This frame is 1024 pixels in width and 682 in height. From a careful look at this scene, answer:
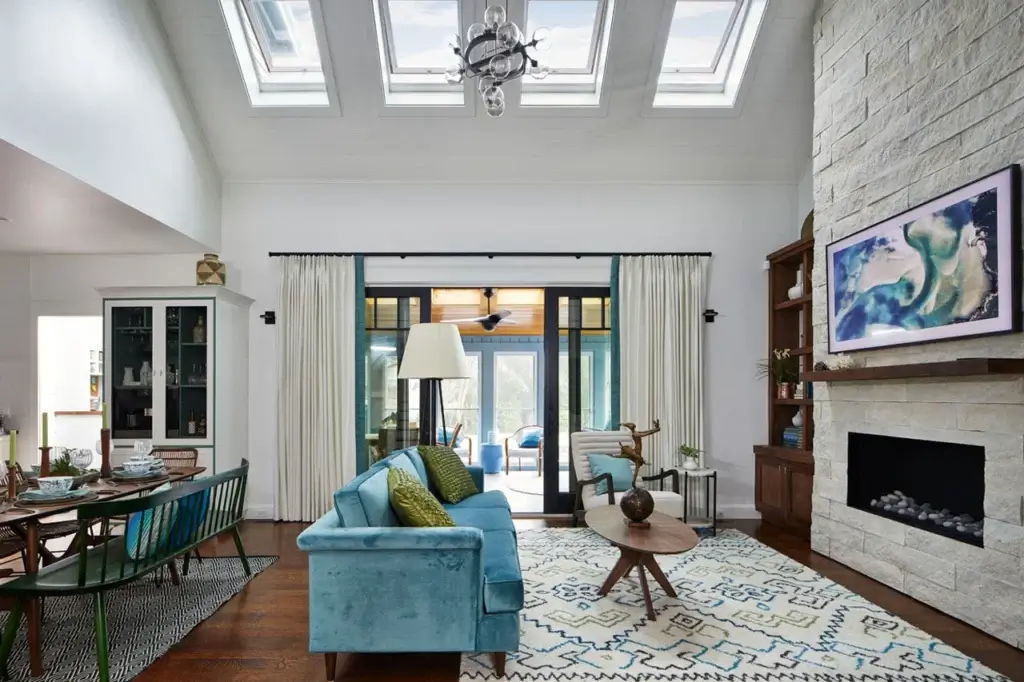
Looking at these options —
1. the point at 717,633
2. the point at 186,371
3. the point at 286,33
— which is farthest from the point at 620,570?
the point at 286,33

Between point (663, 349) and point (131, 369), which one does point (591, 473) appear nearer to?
point (663, 349)

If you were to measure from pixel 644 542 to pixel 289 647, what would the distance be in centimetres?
182

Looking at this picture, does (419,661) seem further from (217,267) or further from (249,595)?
(217,267)

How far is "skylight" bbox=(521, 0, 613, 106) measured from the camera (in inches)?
177

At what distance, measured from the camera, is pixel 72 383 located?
6.74m

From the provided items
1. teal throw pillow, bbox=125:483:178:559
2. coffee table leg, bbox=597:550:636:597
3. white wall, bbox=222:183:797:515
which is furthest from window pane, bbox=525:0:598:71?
teal throw pillow, bbox=125:483:178:559

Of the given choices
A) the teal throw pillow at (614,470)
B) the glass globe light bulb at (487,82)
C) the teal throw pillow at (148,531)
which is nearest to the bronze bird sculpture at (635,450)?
the teal throw pillow at (614,470)

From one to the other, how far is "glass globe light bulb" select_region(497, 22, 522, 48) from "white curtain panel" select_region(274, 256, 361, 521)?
9.57 ft

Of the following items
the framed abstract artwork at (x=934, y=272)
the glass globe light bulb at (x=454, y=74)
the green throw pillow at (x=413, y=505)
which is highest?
the glass globe light bulb at (x=454, y=74)

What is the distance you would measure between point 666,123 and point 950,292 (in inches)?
106

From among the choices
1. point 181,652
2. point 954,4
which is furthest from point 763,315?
point 181,652

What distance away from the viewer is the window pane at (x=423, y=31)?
4461mm

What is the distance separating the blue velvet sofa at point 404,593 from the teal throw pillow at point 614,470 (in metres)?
2.38

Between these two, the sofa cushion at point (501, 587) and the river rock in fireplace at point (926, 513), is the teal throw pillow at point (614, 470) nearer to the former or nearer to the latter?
the river rock in fireplace at point (926, 513)
